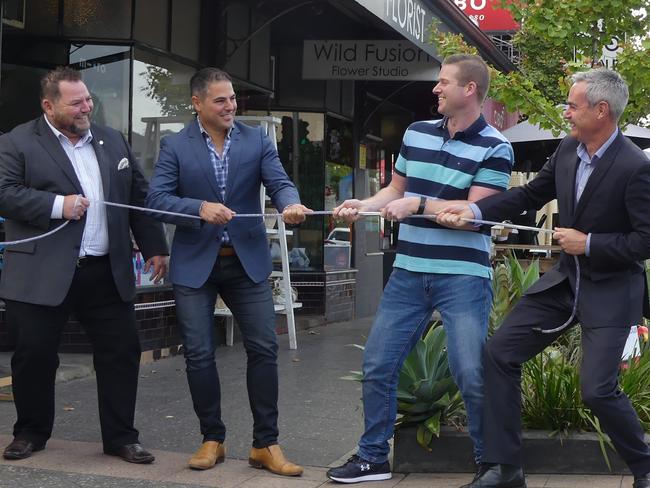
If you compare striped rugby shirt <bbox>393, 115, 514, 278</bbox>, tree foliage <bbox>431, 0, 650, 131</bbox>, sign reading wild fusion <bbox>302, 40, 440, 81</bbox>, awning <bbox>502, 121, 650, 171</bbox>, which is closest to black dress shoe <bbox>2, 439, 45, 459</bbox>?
striped rugby shirt <bbox>393, 115, 514, 278</bbox>

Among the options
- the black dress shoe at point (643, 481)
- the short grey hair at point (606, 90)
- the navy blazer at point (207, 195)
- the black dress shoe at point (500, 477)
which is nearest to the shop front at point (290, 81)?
the navy blazer at point (207, 195)

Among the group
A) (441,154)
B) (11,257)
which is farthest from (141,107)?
(441,154)

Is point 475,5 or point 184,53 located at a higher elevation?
point 475,5

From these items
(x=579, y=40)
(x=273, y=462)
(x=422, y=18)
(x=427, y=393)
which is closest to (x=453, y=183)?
(x=427, y=393)

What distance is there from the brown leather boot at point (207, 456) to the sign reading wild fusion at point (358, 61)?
7.37m

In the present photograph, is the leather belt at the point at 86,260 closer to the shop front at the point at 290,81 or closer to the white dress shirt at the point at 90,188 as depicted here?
the white dress shirt at the point at 90,188

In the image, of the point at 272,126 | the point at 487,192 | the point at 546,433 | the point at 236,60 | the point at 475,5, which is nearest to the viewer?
the point at 487,192

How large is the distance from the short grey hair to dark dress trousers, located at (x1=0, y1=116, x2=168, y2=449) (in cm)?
241

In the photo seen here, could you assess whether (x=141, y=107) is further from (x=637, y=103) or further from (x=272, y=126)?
(x=637, y=103)

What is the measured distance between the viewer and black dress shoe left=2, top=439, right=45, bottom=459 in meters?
5.49

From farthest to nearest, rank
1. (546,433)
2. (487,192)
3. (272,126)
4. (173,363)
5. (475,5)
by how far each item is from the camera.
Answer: (475,5) → (272,126) → (173,363) → (546,433) → (487,192)

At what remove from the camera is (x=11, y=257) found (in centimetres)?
555

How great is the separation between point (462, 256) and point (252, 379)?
49.3 inches

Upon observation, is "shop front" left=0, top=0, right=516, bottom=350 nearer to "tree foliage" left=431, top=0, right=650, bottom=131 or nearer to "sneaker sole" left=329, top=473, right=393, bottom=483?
"tree foliage" left=431, top=0, right=650, bottom=131
